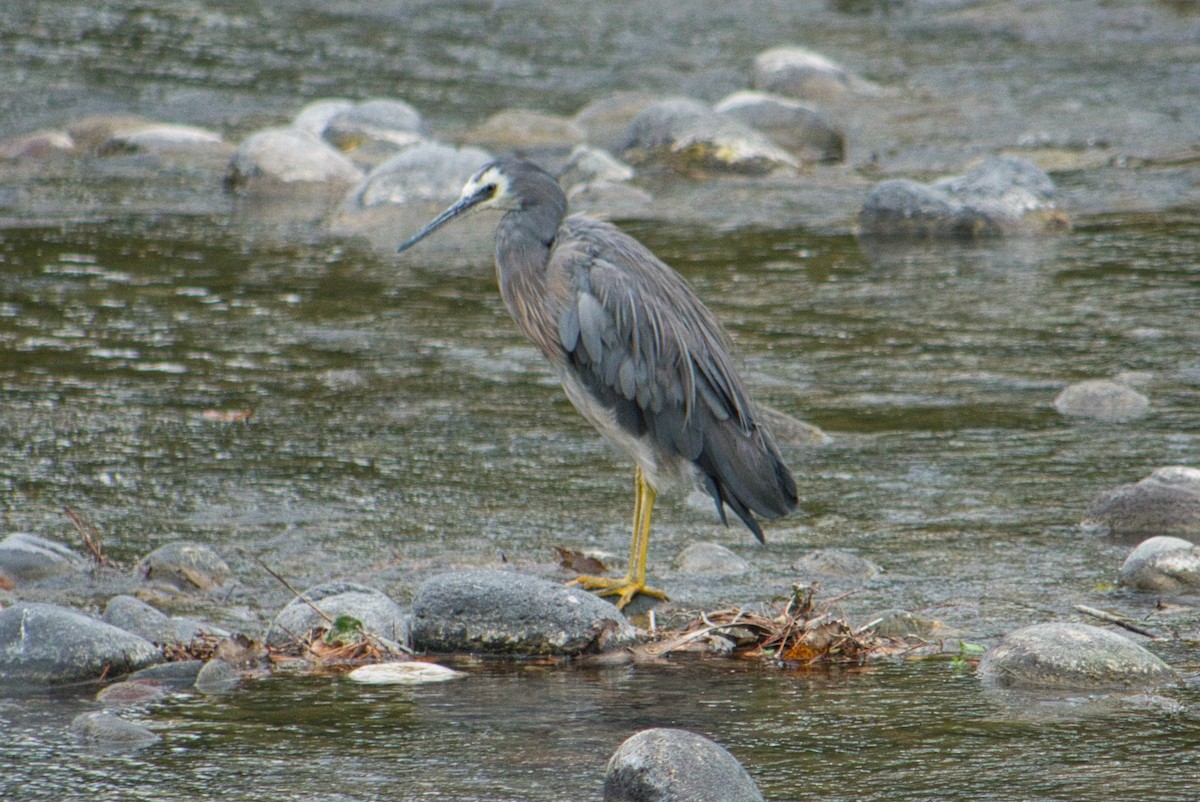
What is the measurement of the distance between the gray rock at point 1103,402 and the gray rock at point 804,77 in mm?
10863

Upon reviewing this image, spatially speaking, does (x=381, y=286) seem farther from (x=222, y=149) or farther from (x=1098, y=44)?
(x=1098, y=44)

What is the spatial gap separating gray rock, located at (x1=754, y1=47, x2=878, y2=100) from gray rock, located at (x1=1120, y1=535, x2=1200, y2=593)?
1308 cm

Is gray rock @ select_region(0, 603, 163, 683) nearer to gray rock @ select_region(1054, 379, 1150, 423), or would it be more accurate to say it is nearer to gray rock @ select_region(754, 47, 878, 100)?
gray rock @ select_region(1054, 379, 1150, 423)

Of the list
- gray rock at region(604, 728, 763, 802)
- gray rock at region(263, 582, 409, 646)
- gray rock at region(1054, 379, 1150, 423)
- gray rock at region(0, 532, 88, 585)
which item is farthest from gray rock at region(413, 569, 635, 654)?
gray rock at region(1054, 379, 1150, 423)

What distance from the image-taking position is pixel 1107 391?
702 cm

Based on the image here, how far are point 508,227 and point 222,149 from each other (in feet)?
32.4

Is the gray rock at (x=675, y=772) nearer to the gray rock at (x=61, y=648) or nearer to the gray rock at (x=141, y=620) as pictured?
the gray rock at (x=61, y=648)

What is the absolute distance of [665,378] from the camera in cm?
521

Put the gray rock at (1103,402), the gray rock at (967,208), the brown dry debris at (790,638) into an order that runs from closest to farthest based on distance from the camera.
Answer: the brown dry debris at (790,638), the gray rock at (1103,402), the gray rock at (967,208)

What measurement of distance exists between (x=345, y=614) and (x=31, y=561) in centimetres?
127

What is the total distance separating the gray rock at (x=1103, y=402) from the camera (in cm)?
695

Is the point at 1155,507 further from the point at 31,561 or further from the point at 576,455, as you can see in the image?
the point at 31,561

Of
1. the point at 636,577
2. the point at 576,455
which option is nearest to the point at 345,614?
the point at 636,577

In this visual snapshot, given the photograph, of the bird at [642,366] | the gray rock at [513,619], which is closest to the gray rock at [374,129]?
the bird at [642,366]
